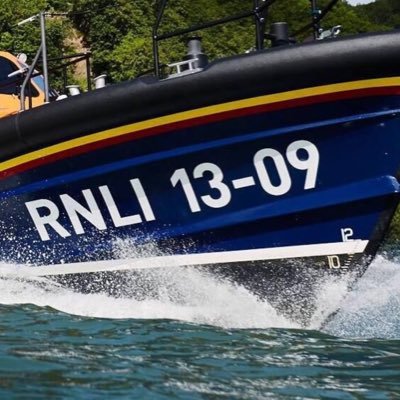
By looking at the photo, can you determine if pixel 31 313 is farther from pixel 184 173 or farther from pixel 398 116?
pixel 398 116

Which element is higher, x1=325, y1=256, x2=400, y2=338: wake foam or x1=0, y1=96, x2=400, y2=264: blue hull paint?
x1=0, y1=96, x2=400, y2=264: blue hull paint

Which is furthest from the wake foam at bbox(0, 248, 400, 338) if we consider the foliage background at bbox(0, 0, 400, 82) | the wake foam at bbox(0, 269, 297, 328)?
the foliage background at bbox(0, 0, 400, 82)

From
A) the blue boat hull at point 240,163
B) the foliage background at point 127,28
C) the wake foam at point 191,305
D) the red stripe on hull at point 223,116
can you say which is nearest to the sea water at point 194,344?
the wake foam at point 191,305

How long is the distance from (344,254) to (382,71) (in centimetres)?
98

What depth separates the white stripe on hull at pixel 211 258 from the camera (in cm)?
444

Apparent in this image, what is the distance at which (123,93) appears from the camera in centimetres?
448

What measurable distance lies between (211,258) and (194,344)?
82 centimetres

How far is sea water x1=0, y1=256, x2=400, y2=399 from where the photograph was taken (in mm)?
3131

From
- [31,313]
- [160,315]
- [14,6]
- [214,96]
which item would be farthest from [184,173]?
[14,6]

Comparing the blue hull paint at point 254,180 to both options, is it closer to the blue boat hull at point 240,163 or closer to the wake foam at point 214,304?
the blue boat hull at point 240,163

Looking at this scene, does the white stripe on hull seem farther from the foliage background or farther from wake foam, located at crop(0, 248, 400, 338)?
the foliage background

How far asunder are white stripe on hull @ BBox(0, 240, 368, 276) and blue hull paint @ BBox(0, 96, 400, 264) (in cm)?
3

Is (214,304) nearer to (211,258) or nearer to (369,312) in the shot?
(211,258)

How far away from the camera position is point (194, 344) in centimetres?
384
